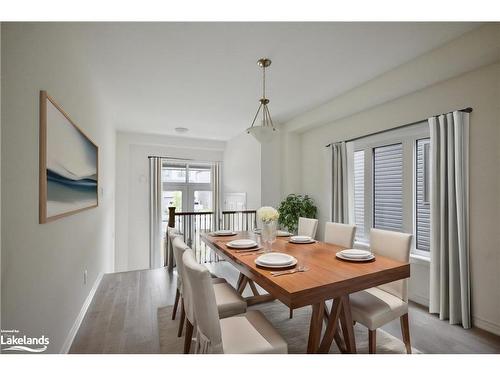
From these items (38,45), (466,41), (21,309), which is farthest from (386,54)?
(21,309)

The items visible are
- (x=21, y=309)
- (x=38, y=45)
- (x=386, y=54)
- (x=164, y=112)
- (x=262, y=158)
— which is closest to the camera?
(x=21, y=309)

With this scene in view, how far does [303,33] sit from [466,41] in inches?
53.0

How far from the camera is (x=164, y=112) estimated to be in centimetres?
415

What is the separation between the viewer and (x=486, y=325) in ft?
7.11

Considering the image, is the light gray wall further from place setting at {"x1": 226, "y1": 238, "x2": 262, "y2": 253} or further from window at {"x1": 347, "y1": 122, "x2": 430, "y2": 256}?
place setting at {"x1": 226, "y1": 238, "x2": 262, "y2": 253}

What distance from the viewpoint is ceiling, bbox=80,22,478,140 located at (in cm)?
203

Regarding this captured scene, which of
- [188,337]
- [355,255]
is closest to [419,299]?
[355,255]

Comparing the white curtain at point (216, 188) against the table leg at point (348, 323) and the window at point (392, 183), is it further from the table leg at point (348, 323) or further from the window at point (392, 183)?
the table leg at point (348, 323)

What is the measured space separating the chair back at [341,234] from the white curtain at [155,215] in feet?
13.4

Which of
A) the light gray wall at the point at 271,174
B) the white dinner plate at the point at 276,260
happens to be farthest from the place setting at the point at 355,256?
the light gray wall at the point at 271,174

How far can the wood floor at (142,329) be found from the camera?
1.94 meters

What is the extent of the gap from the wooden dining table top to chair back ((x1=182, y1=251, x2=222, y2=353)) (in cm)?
34

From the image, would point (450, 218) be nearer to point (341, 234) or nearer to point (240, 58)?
point (341, 234)
